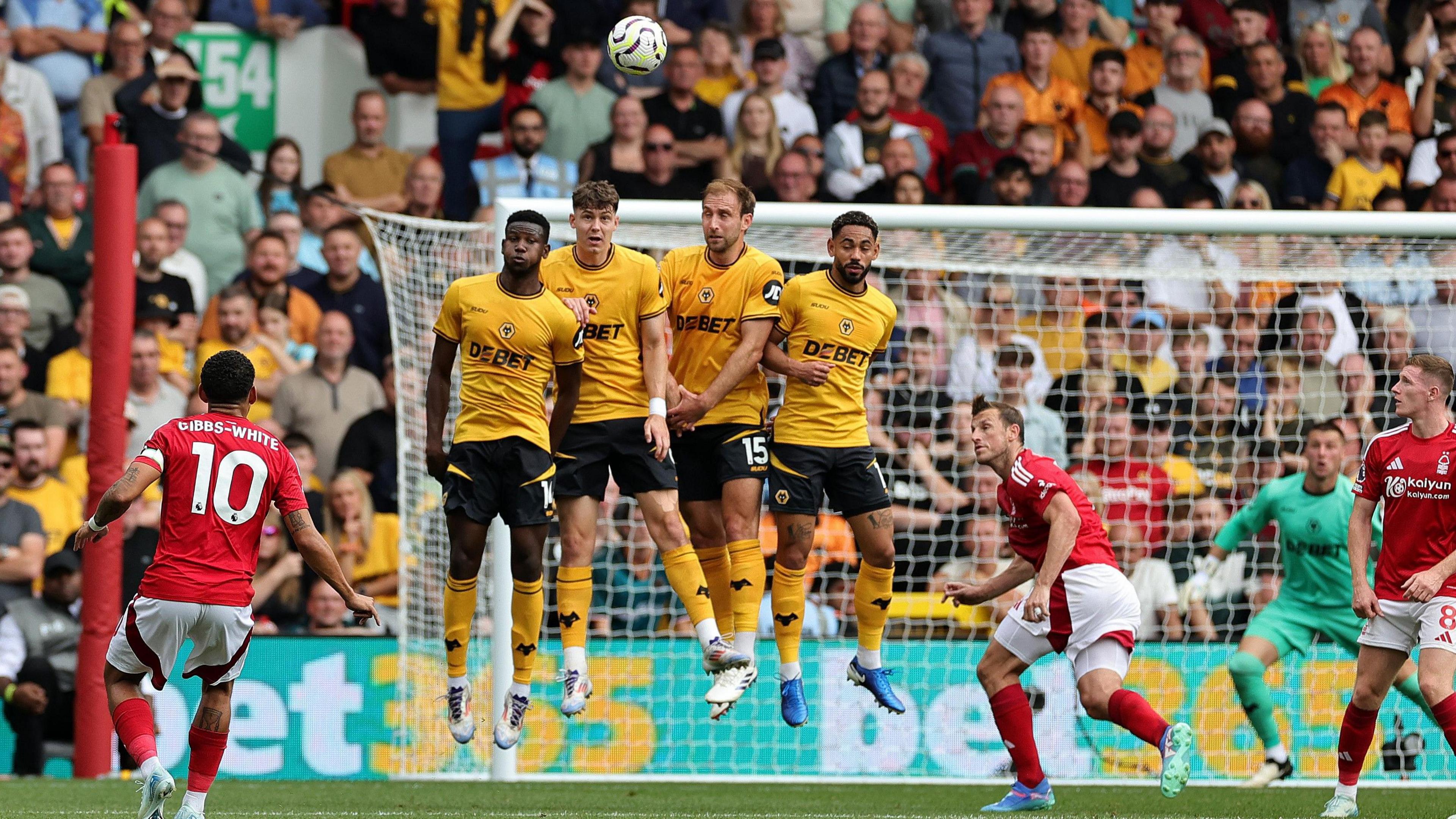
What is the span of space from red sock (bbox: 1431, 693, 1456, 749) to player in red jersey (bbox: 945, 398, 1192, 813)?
1.44m

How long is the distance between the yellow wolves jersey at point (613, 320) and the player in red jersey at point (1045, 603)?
1.98m

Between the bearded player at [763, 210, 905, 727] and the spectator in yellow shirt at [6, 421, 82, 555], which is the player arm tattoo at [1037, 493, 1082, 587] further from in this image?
the spectator in yellow shirt at [6, 421, 82, 555]

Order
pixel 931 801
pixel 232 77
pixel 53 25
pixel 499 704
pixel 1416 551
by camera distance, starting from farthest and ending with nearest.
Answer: pixel 232 77 → pixel 53 25 → pixel 499 704 → pixel 931 801 → pixel 1416 551

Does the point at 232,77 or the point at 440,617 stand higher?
the point at 232,77

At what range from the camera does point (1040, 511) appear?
952cm

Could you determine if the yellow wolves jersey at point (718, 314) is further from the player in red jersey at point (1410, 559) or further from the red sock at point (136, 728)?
the red sock at point (136, 728)

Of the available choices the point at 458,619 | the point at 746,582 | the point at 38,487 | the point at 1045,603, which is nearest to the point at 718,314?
A: the point at 746,582

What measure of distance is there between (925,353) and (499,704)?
4391mm

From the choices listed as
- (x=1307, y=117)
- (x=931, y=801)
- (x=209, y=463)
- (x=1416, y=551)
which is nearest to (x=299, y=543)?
(x=209, y=463)

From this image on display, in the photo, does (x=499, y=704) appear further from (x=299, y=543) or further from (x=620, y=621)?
(x=299, y=543)

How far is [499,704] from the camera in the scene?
11.3 metres

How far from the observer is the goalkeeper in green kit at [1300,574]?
1155 centimetres

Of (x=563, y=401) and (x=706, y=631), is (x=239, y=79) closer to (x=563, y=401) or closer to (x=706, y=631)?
(x=563, y=401)

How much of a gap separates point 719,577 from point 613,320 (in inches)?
70.5
